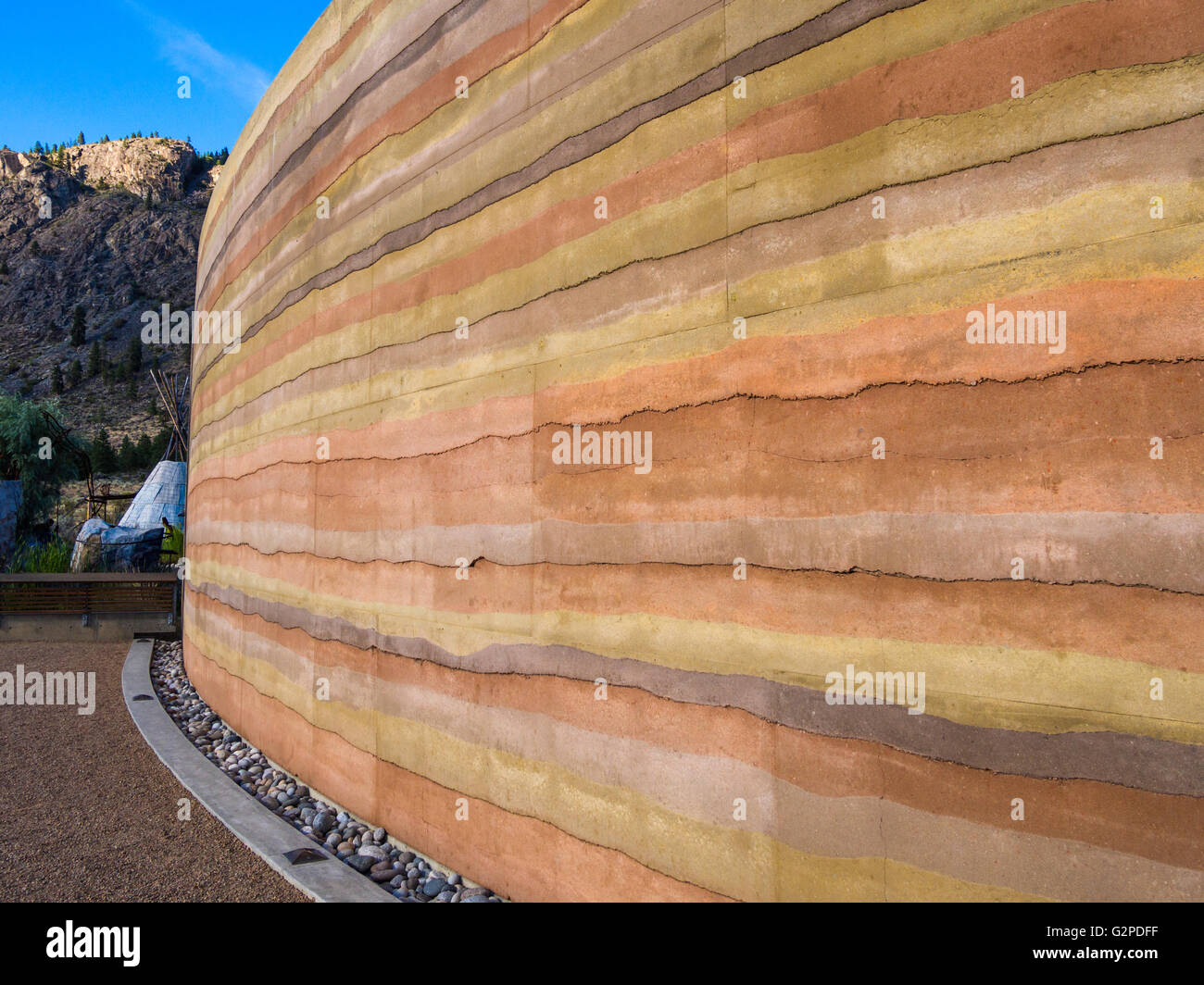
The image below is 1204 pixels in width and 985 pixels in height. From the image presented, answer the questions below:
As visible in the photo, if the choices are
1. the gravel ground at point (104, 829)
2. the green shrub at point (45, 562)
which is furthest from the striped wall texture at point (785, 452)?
the green shrub at point (45, 562)

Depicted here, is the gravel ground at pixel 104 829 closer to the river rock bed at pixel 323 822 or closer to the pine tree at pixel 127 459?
the river rock bed at pixel 323 822

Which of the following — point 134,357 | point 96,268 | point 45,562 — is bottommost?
point 45,562

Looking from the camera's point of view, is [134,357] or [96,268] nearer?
[134,357]

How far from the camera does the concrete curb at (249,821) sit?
3.64 meters

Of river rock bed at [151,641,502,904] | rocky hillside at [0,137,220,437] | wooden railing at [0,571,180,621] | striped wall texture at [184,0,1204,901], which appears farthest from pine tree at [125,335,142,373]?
striped wall texture at [184,0,1204,901]

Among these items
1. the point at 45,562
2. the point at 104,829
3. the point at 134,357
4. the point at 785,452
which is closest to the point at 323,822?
the point at 104,829

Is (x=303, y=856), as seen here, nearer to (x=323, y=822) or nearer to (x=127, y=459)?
(x=323, y=822)

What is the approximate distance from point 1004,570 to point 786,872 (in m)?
1.22

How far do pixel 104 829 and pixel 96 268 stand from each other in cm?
10079

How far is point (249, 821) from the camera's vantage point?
15.1 feet

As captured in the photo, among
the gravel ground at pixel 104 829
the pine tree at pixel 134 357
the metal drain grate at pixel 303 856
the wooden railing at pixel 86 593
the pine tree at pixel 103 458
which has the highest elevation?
the pine tree at pixel 134 357

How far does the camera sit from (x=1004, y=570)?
212 centimetres

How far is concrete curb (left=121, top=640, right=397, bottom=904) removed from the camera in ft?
11.9

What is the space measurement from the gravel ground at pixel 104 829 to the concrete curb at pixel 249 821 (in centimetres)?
6
